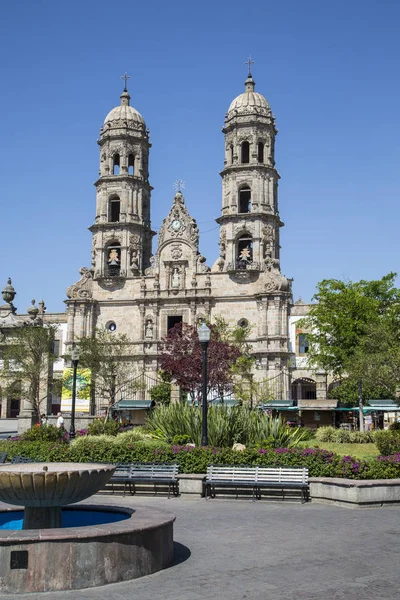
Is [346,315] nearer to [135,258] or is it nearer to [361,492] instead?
[135,258]

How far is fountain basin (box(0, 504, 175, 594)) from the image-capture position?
803 centimetres

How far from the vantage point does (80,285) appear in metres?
53.8

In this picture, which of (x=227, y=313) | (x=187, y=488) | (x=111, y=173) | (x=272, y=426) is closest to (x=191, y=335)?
(x=227, y=313)

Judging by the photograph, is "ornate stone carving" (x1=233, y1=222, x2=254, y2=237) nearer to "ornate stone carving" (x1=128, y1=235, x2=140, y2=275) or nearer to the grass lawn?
"ornate stone carving" (x1=128, y1=235, x2=140, y2=275)

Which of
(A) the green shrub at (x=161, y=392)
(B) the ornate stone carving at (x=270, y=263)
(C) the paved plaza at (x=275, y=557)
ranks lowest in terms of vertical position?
(C) the paved plaza at (x=275, y=557)

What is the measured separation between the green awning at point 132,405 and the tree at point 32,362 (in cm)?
709

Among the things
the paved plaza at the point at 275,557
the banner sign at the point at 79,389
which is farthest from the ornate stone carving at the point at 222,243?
the paved plaza at the point at 275,557

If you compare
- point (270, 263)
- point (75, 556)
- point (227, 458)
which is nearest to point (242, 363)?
point (270, 263)

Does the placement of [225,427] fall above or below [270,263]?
below

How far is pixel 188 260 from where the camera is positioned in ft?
173

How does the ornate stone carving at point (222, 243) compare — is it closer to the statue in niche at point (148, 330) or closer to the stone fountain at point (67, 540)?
the statue in niche at point (148, 330)

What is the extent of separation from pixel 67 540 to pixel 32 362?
32709 millimetres

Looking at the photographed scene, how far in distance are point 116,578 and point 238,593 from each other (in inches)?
60.4

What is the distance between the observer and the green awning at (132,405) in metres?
46.8
